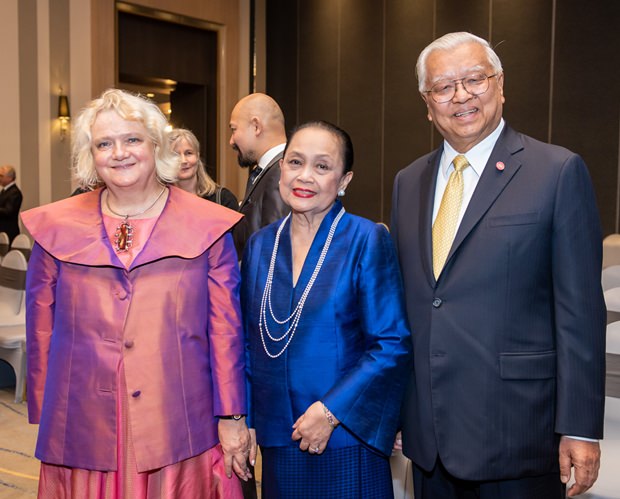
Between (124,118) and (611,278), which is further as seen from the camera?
(611,278)

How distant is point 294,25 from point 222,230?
345 inches

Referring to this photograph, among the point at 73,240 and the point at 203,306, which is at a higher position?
the point at 73,240

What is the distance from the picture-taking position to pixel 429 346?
1650 mm

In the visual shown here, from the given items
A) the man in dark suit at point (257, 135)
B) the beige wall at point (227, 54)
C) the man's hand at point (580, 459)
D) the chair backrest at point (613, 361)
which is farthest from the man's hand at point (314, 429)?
the beige wall at point (227, 54)

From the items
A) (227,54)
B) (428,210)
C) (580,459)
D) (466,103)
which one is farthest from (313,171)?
(227,54)

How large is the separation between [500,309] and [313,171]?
1.93 ft

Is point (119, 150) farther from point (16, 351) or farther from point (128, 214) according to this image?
point (16, 351)

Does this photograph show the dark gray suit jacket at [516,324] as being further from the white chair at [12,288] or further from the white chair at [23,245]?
the white chair at [23,245]

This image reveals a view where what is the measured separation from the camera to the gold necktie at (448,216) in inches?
65.8

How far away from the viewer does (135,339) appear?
5.54 ft

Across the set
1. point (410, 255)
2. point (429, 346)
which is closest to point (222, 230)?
point (410, 255)

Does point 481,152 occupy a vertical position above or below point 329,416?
above

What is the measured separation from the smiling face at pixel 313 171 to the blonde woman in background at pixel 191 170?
1848 millimetres

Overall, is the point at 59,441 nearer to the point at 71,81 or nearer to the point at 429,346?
the point at 429,346
